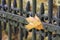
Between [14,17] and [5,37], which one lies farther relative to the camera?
[5,37]

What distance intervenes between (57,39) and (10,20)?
0.64m

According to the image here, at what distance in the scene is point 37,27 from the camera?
2.11 metres

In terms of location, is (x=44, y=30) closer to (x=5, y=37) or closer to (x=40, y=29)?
(x=40, y=29)

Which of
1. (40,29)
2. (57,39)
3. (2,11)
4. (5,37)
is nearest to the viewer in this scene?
(57,39)

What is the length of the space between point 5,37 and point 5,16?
144cm

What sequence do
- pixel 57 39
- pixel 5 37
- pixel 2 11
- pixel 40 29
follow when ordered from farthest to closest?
pixel 5 37 < pixel 2 11 < pixel 40 29 < pixel 57 39

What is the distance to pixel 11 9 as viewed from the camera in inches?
92.7

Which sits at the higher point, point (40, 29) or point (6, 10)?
point (6, 10)

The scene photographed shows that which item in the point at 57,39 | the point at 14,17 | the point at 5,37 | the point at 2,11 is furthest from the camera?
the point at 5,37

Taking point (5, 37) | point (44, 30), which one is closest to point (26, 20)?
point (44, 30)

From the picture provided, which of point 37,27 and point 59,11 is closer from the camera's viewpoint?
point 59,11

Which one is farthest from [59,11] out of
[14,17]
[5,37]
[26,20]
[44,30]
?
[5,37]

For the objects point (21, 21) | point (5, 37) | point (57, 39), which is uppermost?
point (21, 21)

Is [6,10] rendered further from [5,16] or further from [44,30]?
[44,30]
